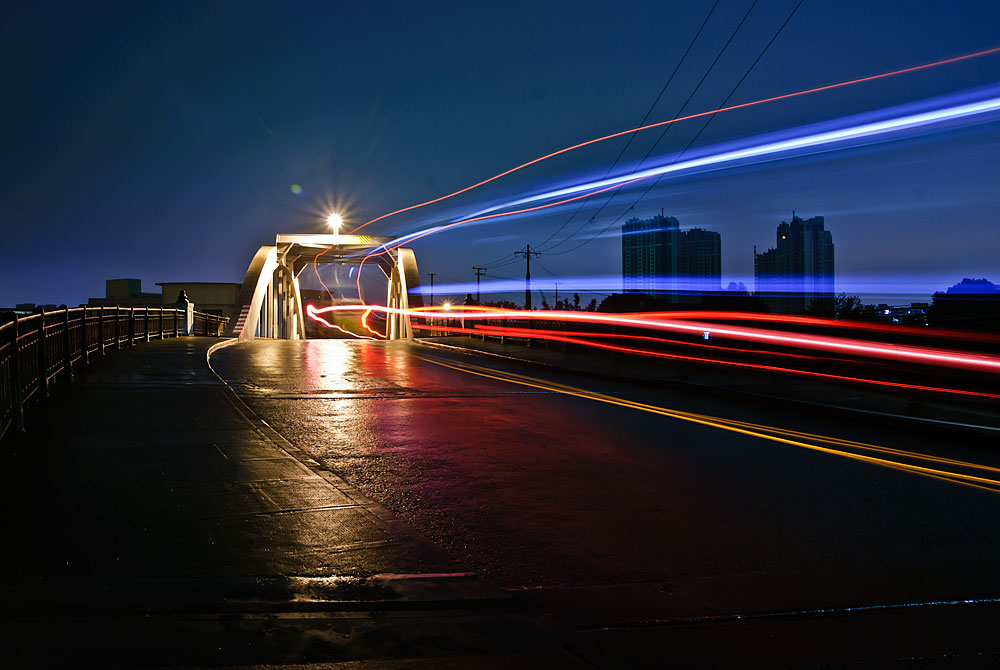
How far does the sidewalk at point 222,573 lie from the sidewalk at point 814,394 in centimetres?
929

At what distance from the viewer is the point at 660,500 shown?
679cm

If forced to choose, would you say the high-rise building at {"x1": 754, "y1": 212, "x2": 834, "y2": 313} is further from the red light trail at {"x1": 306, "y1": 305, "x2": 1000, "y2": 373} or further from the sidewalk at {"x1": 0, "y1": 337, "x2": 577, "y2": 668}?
the sidewalk at {"x1": 0, "y1": 337, "x2": 577, "y2": 668}

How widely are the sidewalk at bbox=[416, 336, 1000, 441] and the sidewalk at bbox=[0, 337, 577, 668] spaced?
929 centimetres

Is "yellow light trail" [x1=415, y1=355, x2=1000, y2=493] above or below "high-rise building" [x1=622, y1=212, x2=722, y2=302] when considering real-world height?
below

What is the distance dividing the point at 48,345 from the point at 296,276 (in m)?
77.8

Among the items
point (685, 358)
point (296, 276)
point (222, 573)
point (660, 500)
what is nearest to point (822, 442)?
point (660, 500)

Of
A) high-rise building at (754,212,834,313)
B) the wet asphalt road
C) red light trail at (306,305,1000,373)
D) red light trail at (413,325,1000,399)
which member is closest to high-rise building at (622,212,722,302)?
high-rise building at (754,212,834,313)

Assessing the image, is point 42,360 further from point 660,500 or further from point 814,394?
point 814,394

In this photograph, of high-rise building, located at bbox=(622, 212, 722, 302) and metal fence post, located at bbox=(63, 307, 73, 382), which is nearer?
metal fence post, located at bbox=(63, 307, 73, 382)

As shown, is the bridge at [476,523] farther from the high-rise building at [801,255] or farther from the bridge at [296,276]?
the high-rise building at [801,255]

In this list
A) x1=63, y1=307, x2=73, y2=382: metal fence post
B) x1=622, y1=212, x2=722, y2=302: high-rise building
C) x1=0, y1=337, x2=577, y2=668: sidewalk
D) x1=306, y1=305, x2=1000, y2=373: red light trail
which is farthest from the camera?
x1=622, y1=212, x2=722, y2=302: high-rise building

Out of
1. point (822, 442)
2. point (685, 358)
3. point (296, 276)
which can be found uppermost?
point (296, 276)

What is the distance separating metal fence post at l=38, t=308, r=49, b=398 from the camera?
1023 cm

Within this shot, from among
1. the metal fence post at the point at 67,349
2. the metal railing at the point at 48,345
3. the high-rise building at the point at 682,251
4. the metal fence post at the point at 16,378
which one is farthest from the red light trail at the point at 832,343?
the high-rise building at the point at 682,251
